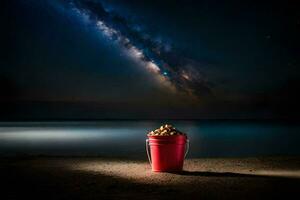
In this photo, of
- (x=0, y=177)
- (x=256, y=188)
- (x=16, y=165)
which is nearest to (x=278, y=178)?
(x=256, y=188)

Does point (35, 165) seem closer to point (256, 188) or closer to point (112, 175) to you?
point (112, 175)

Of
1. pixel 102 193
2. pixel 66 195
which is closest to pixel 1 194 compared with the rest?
pixel 66 195

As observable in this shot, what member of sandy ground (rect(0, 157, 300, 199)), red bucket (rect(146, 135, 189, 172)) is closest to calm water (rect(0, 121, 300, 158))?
sandy ground (rect(0, 157, 300, 199))

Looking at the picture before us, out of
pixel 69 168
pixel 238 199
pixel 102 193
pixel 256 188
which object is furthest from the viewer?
pixel 69 168

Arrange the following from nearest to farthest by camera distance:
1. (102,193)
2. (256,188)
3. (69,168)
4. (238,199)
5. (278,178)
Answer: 1. (238,199)
2. (102,193)
3. (256,188)
4. (278,178)
5. (69,168)

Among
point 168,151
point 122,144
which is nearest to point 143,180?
point 168,151

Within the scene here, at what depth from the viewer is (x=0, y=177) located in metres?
11.3

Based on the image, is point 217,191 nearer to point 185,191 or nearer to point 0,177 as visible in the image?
point 185,191

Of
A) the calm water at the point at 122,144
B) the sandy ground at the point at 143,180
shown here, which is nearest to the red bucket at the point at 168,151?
the sandy ground at the point at 143,180

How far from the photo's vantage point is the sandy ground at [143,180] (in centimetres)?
888

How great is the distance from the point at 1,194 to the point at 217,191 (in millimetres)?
3851

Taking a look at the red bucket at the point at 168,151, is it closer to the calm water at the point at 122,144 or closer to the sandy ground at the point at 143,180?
the sandy ground at the point at 143,180

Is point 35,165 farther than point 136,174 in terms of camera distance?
Yes

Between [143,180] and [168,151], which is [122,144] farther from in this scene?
[143,180]
